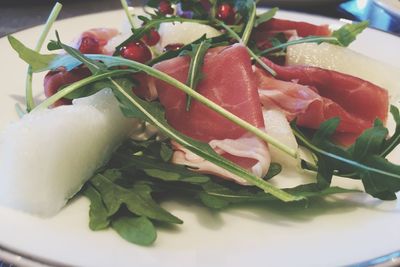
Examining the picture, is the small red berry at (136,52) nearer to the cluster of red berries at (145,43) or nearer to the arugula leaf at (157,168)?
the cluster of red berries at (145,43)

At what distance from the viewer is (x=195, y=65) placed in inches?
41.5

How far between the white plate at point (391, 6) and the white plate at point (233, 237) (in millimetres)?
1094

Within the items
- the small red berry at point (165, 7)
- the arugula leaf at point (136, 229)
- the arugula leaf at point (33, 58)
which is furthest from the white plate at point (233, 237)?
the small red berry at point (165, 7)

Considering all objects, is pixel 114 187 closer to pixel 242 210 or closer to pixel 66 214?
pixel 66 214

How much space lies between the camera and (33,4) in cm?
272

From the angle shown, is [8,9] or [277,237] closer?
[277,237]

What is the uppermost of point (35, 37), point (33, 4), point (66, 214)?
point (66, 214)

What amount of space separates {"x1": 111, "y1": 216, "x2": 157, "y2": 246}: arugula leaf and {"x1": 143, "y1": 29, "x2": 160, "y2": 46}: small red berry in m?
0.60

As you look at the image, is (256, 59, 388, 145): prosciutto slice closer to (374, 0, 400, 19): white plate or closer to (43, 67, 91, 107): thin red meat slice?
(43, 67, 91, 107): thin red meat slice

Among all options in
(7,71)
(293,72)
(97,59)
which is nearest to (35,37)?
(7,71)

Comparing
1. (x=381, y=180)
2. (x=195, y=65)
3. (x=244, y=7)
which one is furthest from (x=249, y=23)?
(x=381, y=180)

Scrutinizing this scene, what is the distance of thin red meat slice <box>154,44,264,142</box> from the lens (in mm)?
1017

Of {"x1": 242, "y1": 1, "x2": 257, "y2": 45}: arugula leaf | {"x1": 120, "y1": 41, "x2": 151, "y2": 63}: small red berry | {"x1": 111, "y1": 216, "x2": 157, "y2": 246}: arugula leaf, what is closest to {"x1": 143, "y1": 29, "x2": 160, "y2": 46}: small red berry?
{"x1": 120, "y1": 41, "x2": 151, "y2": 63}: small red berry

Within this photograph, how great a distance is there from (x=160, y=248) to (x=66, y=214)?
0.20 m
